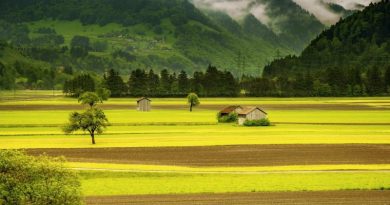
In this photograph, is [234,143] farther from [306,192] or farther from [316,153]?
[306,192]

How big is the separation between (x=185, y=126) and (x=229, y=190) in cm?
6053

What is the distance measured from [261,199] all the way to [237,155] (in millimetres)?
23745

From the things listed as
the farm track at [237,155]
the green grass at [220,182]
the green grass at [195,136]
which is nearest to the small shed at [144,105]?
the green grass at [195,136]

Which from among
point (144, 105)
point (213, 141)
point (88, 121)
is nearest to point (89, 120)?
point (88, 121)

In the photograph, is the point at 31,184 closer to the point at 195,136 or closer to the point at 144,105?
the point at 195,136

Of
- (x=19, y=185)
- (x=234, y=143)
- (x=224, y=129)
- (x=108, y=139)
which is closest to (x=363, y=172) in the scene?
(x=234, y=143)

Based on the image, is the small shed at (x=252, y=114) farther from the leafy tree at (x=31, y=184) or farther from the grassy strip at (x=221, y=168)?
the leafy tree at (x=31, y=184)

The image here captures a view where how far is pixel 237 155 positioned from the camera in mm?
67500

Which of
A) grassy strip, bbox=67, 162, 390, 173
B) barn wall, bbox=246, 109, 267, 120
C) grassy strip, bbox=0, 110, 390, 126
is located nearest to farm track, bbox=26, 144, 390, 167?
grassy strip, bbox=67, 162, 390, 173

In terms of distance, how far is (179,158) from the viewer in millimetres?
65562

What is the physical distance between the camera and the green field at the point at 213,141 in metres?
49.6

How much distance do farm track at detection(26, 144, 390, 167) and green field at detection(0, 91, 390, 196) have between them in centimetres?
263

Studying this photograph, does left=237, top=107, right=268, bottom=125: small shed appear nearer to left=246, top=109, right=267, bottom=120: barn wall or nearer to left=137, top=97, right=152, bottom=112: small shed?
left=246, top=109, right=267, bottom=120: barn wall

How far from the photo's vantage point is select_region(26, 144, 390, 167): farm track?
6281 centimetres
